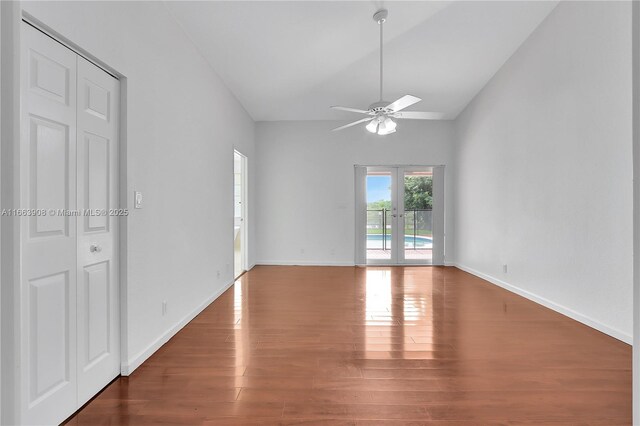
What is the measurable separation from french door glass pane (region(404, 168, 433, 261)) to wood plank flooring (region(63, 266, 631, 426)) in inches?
108

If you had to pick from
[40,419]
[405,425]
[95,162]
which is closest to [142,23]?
[95,162]

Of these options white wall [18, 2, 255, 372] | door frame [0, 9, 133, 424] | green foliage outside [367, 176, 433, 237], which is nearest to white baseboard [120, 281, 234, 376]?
white wall [18, 2, 255, 372]

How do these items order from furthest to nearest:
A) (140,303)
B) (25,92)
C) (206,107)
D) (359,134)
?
(359,134)
(206,107)
(140,303)
(25,92)

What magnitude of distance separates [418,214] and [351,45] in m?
3.73

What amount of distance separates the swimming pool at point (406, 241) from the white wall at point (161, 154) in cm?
335

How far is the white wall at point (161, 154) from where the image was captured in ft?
6.72

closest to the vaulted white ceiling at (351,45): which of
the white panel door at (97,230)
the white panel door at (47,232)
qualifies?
the white panel door at (97,230)

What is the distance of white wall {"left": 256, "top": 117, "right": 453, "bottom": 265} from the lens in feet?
21.3

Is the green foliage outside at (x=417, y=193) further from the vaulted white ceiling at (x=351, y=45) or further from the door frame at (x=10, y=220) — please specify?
the door frame at (x=10, y=220)

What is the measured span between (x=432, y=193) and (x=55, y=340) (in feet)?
20.3

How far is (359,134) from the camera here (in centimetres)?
648

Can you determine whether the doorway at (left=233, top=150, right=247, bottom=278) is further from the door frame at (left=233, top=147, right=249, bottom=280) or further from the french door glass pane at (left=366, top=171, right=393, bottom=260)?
the french door glass pane at (left=366, top=171, right=393, bottom=260)

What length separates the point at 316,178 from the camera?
6527 mm

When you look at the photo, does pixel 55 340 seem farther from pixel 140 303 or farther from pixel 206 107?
pixel 206 107
